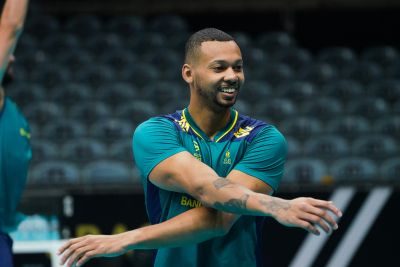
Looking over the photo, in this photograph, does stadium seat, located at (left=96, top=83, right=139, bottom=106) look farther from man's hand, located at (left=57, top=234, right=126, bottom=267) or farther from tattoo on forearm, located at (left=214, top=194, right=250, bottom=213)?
tattoo on forearm, located at (left=214, top=194, right=250, bottom=213)

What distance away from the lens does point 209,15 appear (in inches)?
589

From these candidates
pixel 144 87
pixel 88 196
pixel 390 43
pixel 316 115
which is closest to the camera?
pixel 88 196

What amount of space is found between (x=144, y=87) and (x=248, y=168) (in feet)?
28.3

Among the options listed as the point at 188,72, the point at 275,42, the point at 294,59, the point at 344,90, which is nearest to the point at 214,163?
the point at 188,72

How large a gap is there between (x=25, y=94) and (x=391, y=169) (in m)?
7.08

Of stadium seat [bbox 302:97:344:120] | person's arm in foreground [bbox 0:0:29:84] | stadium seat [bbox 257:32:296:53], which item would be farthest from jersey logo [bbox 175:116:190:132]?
stadium seat [bbox 257:32:296:53]

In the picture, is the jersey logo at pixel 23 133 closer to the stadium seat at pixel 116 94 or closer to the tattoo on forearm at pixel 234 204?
Answer: the tattoo on forearm at pixel 234 204

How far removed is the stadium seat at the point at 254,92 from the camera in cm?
1021

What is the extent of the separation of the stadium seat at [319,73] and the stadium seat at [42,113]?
5189mm

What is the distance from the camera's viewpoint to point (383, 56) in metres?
11.8

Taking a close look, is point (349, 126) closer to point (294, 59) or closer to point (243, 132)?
point (294, 59)

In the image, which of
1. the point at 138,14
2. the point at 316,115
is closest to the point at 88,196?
the point at 316,115

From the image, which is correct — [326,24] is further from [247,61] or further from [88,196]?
[88,196]

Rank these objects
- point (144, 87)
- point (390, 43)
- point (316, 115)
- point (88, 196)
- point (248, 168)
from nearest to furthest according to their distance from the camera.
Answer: point (248, 168), point (88, 196), point (316, 115), point (144, 87), point (390, 43)
